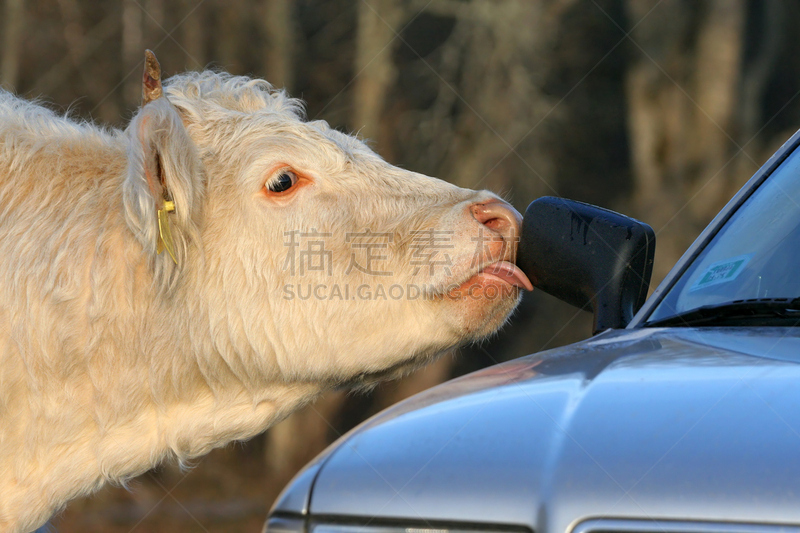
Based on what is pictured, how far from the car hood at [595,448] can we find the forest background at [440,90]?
871cm

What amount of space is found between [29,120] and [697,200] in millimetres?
10569

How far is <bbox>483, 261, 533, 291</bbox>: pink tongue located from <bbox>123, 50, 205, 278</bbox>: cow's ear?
917 millimetres

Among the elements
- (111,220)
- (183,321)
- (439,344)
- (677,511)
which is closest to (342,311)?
(439,344)

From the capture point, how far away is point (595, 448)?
125 cm

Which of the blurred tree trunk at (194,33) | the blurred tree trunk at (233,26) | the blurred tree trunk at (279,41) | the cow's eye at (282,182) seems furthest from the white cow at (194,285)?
the blurred tree trunk at (233,26)

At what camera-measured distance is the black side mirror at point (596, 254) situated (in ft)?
7.36

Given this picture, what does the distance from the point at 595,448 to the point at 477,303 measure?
1.34 m

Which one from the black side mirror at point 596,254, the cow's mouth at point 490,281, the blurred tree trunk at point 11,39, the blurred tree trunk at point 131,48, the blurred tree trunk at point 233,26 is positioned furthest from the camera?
the blurred tree trunk at point 233,26

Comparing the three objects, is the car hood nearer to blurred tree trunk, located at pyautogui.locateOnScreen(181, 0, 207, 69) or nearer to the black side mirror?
the black side mirror

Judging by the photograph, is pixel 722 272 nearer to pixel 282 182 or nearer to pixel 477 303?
pixel 477 303

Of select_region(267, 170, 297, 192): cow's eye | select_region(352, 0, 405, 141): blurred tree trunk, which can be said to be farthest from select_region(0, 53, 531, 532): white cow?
select_region(352, 0, 405, 141): blurred tree trunk

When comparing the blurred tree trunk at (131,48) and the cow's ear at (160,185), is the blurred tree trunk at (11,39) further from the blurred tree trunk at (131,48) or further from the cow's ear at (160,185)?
the cow's ear at (160,185)

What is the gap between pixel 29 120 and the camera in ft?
9.02

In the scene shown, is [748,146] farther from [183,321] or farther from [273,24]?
[183,321]
